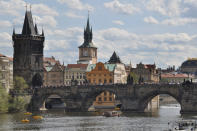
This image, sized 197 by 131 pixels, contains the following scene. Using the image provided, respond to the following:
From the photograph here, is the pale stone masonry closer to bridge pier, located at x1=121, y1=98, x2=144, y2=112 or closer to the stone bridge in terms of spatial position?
the stone bridge

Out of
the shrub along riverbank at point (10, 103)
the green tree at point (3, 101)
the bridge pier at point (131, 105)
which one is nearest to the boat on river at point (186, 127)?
the bridge pier at point (131, 105)

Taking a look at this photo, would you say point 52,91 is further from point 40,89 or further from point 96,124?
point 96,124

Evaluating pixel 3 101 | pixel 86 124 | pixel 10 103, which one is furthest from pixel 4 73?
pixel 86 124

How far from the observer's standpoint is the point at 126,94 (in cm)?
18400

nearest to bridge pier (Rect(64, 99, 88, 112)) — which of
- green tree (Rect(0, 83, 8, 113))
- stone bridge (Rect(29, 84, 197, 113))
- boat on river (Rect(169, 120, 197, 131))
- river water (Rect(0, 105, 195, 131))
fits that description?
stone bridge (Rect(29, 84, 197, 113))

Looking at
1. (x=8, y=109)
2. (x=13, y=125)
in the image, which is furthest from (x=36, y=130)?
(x=8, y=109)

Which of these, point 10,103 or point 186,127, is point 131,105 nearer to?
point 10,103

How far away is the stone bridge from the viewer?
558 ft

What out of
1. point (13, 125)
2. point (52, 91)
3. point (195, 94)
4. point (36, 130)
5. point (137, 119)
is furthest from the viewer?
point (52, 91)

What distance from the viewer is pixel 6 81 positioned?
187m

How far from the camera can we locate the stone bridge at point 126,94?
170m

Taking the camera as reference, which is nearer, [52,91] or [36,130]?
[36,130]

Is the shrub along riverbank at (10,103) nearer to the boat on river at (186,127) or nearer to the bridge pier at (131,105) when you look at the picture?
the bridge pier at (131,105)

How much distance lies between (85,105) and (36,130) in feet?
220
